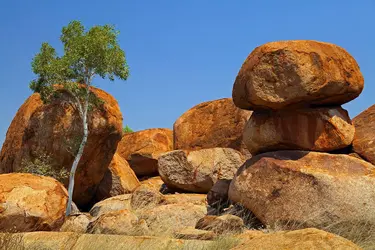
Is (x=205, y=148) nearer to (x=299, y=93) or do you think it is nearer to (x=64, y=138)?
(x=64, y=138)

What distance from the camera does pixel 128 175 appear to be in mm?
24422

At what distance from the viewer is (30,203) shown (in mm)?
12508

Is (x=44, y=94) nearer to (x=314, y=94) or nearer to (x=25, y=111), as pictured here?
(x=25, y=111)

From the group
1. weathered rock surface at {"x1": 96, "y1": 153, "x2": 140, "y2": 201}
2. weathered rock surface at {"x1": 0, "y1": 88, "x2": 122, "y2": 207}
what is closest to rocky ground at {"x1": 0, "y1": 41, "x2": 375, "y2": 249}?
weathered rock surface at {"x1": 0, "y1": 88, "x2": 122, "y2": 207}

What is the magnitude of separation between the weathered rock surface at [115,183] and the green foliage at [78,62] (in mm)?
3711

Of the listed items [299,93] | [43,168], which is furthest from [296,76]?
[43,168]

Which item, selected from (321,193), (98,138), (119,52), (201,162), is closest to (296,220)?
(321,193)

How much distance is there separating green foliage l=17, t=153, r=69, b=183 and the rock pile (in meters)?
8.49

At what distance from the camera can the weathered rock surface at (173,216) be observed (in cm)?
1473

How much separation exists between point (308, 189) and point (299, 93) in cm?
232

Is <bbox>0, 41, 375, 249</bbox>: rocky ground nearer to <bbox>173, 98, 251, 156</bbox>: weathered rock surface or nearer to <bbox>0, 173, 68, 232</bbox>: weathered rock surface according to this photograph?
<bbox>0, 173, 68, 232</bbox>: weathered rock surface

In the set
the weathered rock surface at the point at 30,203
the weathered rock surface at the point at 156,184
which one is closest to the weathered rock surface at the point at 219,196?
the weathered rock surface at the point at 156,184

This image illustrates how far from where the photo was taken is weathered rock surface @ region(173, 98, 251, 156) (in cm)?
2022

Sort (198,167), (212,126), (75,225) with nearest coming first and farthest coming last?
(75,225), (198,167), (212,126)
